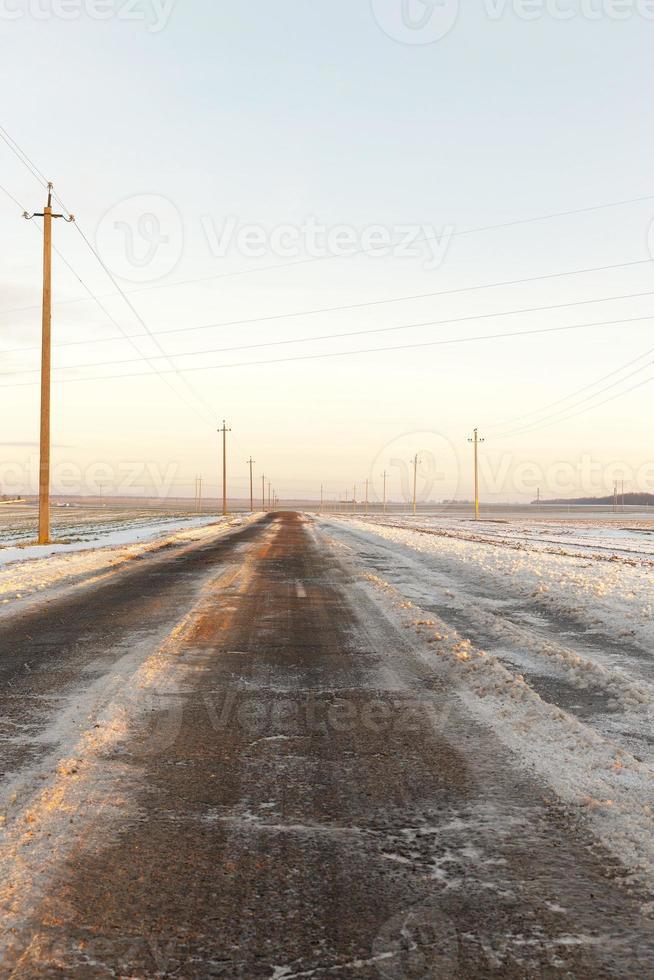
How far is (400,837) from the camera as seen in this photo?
330 centimetres

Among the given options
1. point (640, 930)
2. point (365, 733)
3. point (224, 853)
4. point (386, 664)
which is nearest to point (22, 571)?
point (386, 664)

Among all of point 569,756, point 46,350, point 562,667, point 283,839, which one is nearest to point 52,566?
point 46,350

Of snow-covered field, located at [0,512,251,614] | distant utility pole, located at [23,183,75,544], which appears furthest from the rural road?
distant utility pole, located at [23,183,75,544]

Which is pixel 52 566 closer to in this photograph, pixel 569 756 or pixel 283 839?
pixel 569 756

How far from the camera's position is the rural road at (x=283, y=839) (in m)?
2.44

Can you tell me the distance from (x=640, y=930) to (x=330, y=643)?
5.65 meters

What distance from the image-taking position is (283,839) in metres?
3.26

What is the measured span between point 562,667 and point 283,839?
4431mm

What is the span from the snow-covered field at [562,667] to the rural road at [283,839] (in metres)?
0.24

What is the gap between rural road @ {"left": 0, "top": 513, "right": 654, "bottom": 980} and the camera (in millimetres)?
2438

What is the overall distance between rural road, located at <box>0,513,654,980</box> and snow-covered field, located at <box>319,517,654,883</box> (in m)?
0.24

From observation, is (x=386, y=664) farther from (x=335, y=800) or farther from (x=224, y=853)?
(x=224, y=853)

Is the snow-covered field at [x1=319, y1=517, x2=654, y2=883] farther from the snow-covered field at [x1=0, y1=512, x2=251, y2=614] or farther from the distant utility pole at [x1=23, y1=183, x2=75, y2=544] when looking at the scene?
the distant utility pole at [x1=23, y1=183, x2=75, y2=544]

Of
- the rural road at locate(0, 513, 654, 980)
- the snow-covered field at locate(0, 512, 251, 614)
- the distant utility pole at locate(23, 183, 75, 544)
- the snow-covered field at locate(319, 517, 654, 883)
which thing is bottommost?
the snow-covered field at locate(0, 512, 251, 614)
